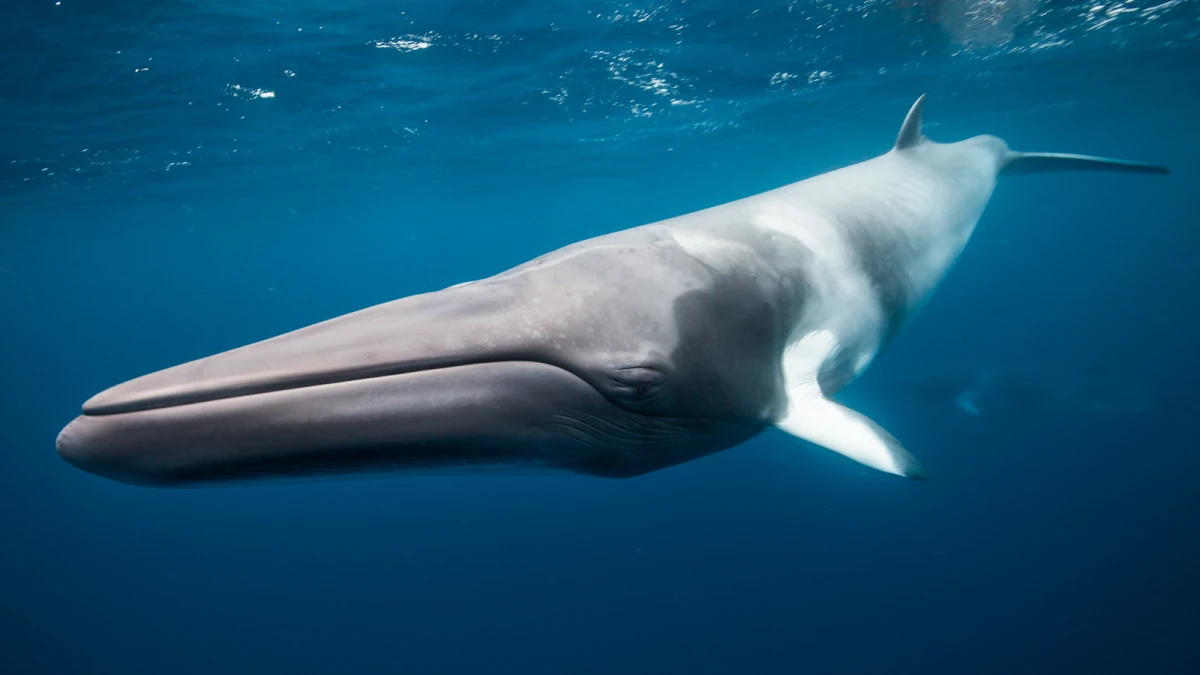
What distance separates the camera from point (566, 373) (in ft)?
11.5

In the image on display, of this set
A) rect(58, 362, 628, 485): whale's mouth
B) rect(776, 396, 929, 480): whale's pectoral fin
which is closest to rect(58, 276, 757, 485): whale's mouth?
rect(58, 362, 628, 485): whale's mouth

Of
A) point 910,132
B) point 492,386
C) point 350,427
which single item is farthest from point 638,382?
point 910,132

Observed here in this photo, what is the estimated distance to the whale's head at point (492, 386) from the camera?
8.89 feet

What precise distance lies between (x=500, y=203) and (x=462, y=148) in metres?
27.0

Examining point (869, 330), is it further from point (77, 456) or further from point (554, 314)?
point (77, 456)

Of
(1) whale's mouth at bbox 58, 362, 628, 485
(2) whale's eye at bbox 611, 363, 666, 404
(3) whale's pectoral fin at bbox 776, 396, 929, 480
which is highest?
(1) whale's mouth at bbox 58, 362, 628, 485

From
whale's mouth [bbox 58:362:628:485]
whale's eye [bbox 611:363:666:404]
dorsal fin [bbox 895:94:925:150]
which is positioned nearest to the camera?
whale's mouth [bbox 58:362:628:485]

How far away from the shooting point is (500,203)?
59.9 m

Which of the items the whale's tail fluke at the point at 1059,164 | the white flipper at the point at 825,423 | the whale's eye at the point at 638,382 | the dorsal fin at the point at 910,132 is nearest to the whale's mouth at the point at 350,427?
the whale's eye at the point at 638,382

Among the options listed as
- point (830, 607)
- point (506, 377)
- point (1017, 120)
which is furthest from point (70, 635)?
point (1017, 120)

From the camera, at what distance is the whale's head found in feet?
8.89

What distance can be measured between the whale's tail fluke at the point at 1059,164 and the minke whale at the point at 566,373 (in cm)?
770

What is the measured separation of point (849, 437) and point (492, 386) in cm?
277

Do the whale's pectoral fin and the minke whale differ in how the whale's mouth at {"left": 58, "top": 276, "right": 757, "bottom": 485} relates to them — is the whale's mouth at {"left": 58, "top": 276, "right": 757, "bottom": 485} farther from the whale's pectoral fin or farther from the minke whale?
the whale's pectoral fin
